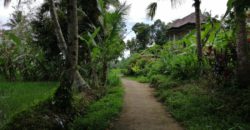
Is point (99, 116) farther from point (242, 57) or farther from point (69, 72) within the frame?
point (242, 57)

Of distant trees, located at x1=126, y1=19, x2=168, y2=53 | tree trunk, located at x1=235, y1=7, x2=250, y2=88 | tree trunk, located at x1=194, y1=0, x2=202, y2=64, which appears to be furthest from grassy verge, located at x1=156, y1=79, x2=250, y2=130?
distant trees, located at x1=126, y1=19, x2=168, y2=53

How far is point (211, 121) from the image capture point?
534 cm

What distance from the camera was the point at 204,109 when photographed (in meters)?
6.18

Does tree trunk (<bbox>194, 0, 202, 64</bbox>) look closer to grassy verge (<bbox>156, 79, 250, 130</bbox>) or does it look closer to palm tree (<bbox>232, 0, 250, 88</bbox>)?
grassy verge (<bbox>156, 79, 250, 130</bbox>)

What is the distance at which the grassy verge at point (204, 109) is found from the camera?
5.12 meters

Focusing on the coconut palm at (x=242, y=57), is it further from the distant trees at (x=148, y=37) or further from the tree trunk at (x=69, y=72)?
the distant trees at (x=148, y=37)

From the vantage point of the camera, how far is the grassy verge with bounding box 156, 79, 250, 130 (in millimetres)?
5116

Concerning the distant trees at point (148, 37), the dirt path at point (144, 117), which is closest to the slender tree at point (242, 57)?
the dirt path at point (144, 117)

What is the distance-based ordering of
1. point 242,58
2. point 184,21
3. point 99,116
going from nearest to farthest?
point 99,116
point 242,58
point 184,21

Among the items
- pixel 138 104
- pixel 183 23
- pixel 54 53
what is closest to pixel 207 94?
pixel 138 104

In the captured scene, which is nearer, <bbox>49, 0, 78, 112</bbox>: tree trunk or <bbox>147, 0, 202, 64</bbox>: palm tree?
<bbox>49, 0, 78, 112</bbox>: tree trunk

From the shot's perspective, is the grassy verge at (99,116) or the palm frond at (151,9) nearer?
the grassy verge at (99,116)

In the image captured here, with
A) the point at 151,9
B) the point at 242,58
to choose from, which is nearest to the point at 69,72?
the point at 242,58

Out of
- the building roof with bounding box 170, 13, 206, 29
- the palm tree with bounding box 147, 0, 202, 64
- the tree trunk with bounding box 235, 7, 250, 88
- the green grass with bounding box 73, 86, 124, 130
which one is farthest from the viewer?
the building roof with bounding box 170, 13, 206, 29
